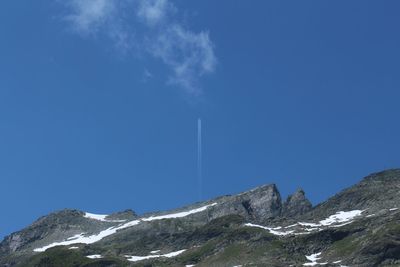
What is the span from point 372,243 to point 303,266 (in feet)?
70.3

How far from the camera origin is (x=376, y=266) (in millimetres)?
185750

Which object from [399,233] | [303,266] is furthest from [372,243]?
[303,266]

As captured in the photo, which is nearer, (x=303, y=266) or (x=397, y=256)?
(x=397, y=256)

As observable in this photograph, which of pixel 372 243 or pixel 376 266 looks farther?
pixel 372 243

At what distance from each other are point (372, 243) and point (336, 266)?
46.2 ft

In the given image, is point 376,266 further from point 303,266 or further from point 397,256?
point 303,266

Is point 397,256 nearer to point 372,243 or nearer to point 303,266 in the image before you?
point 372,243

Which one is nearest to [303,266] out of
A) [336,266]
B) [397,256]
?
[336,266]

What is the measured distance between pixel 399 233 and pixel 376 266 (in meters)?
16.9

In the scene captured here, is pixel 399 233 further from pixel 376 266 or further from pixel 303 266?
pixel 303 266

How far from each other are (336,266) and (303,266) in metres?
11.0

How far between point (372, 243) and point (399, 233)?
8.40 m

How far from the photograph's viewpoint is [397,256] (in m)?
187

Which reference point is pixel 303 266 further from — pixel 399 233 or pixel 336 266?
pixel 399 233
